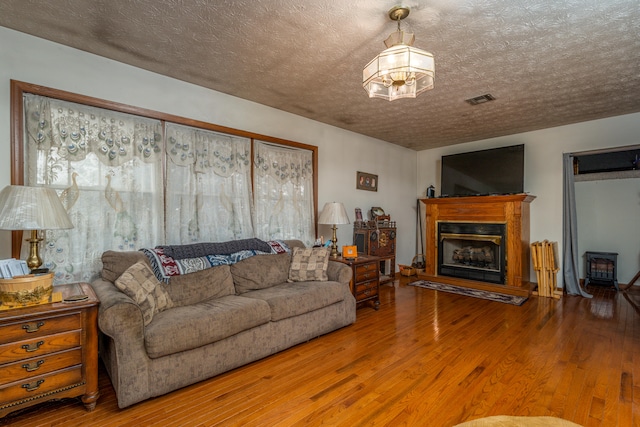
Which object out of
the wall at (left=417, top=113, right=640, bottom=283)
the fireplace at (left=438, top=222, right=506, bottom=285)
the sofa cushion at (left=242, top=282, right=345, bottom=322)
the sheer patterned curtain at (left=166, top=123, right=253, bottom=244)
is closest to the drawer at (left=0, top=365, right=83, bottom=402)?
the sofa cushion at (left=242, top=282, right=345, bottom=322)

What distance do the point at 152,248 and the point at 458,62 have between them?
3.18 meters

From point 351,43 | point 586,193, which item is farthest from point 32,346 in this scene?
point 586,193

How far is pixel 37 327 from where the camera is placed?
1.76 meters

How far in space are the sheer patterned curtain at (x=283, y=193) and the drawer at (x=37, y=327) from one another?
77.8 inches

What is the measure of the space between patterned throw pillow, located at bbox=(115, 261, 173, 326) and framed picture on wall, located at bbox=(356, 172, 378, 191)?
3396 mm

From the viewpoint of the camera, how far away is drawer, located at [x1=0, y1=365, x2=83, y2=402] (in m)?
1.68

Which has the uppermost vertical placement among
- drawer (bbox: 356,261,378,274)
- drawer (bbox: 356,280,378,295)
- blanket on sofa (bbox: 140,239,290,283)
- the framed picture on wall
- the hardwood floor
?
the framed picture on wall

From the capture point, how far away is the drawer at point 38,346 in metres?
1.68

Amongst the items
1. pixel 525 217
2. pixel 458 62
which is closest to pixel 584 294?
pixel 525 217

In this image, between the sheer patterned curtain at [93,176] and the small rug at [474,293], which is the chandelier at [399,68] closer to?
the sheer patterned curtain at [93,176]

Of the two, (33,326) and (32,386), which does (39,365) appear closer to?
(32,386)

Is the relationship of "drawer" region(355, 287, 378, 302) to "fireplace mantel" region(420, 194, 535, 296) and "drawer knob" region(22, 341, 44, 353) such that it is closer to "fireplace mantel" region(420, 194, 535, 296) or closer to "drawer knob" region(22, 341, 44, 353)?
"fireplace mantel" region(420, 194, 535, 296)

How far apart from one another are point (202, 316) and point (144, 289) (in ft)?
1.46

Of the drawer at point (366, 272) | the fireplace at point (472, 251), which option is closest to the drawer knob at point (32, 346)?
the drawer at point (366, 272)
